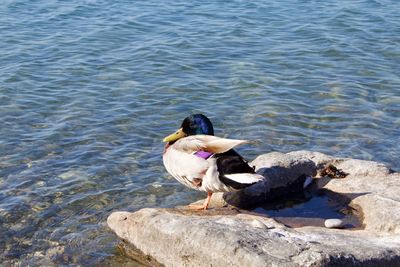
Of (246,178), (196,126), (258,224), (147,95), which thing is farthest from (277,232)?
(147,95)

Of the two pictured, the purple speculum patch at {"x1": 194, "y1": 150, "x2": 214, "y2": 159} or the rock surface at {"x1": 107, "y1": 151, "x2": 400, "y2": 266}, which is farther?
the purple speculum patch at {"x1": 194, "y1": 150, "x2": 214, "y2": 159}

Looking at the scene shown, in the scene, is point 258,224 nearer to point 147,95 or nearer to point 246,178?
point 246,178

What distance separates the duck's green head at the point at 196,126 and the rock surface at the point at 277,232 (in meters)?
0.73

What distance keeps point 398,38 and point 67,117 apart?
864 cm

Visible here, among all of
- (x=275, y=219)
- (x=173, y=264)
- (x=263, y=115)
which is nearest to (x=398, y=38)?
(x=263, y=115)

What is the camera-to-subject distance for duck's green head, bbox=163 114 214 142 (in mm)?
7578

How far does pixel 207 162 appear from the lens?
6840 mm

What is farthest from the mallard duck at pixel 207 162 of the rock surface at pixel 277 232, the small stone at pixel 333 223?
the small stone at pixel 333 223

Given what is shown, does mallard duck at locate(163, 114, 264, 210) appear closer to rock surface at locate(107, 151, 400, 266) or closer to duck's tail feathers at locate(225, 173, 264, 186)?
duck's tail feathers at locate(225, 173, 264, 186)

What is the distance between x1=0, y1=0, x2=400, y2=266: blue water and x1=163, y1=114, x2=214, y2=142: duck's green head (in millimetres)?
898

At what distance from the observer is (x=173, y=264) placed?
609cm

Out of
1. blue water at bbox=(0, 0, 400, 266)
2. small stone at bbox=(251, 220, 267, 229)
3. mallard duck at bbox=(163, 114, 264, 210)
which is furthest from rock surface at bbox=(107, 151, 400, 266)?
blue water at bbox=(0, 0, 400, 266)

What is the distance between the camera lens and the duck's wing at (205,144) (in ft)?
22.2

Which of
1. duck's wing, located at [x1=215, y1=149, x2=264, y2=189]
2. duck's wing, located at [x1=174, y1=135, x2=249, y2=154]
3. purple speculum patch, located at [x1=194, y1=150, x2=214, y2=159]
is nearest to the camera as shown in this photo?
duck's wing, located at [x1=215, y1=149, x2=264, y2=189]
